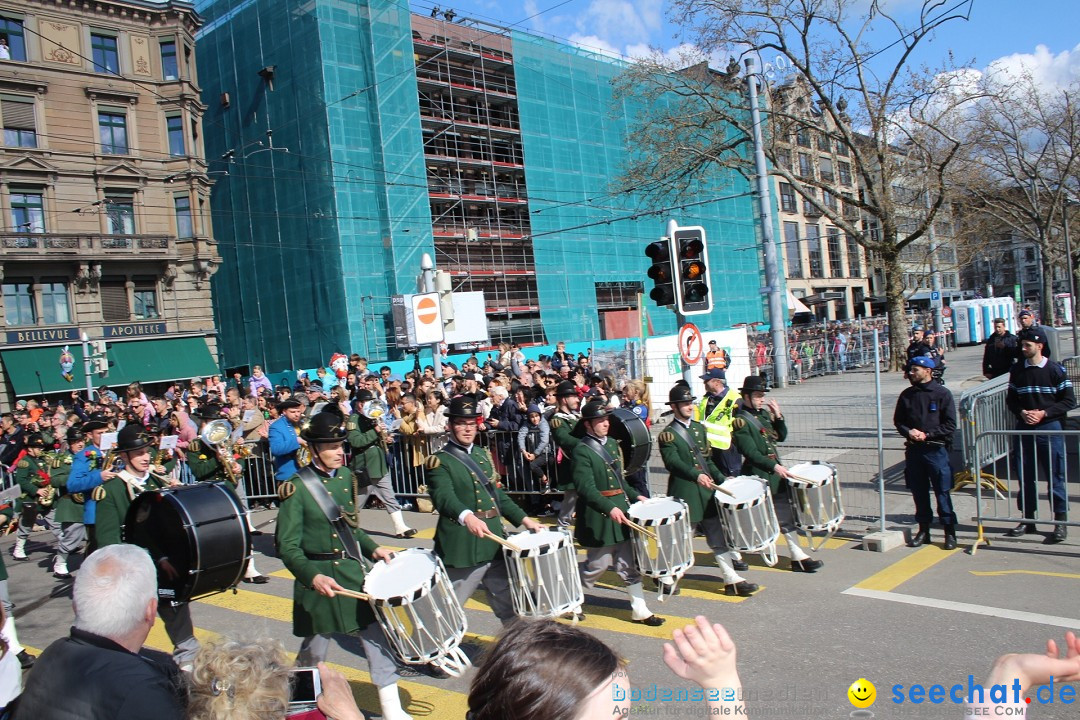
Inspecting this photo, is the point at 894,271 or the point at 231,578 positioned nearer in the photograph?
the point at 231,578

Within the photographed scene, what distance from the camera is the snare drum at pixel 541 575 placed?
5.58 m

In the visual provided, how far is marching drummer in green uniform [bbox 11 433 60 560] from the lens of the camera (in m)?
10.4

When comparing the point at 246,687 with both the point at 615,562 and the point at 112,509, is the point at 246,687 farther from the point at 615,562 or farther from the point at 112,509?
the point at 615,562

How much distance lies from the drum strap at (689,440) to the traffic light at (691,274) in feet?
9.20

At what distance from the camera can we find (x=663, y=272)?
995 cm

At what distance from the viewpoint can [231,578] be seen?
5480 mm

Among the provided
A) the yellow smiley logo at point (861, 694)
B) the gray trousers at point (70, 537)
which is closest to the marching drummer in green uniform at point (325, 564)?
the yellow smiley logo at point (861, 694)

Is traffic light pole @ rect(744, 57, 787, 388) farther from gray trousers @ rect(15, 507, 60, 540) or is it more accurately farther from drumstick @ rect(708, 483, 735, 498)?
gray trousers @ rect(15, 507, 60, 540)

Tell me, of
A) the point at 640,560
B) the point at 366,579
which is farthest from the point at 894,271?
the point at 366,579

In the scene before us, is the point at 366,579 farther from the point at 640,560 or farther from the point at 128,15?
the point at 128,15

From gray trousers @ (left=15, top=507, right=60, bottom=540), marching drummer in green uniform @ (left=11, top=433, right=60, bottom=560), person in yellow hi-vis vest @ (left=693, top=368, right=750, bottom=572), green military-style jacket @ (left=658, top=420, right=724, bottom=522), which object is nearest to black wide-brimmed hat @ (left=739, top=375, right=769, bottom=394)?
person in yellow hi-vis vest @ (left=693, top=368, right=750, bottom=572)

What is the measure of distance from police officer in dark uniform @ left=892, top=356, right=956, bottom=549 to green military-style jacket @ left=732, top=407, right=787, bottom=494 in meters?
1.36

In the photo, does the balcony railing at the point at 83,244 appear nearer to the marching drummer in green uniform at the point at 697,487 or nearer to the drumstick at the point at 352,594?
the marching drummer in green uniform at the point at 697,487

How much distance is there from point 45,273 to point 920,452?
32.7m
